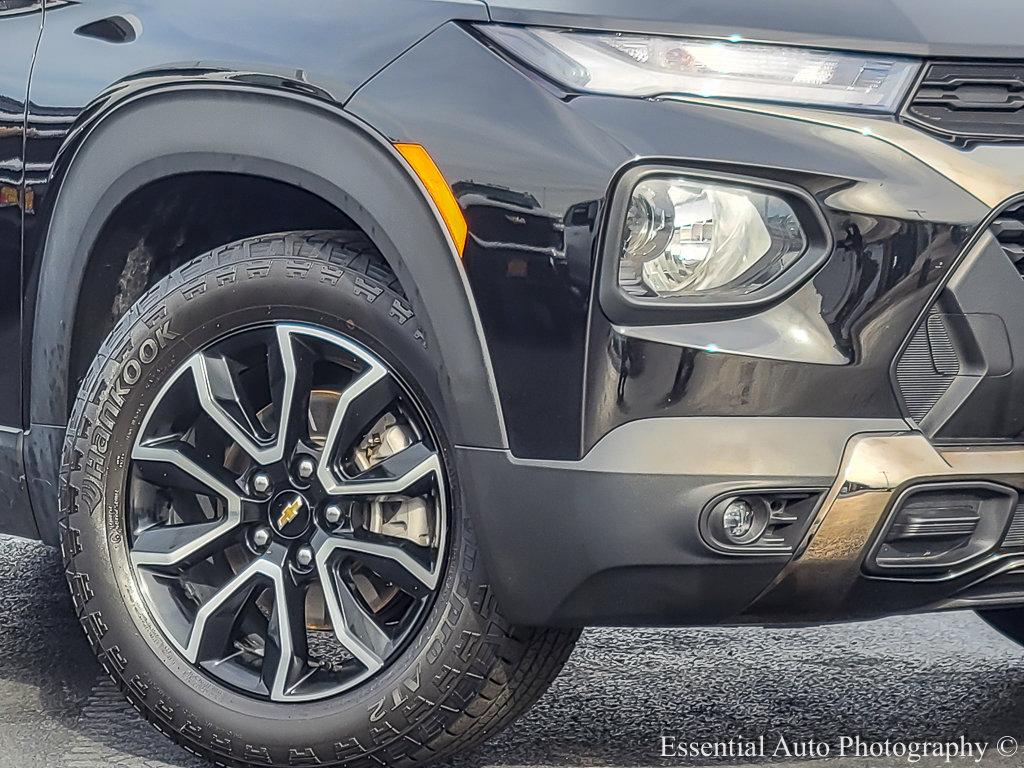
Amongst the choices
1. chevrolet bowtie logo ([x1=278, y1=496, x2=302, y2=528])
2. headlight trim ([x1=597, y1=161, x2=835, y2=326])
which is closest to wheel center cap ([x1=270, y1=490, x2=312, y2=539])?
chevrolet bowtie logo ([x1=278, y1=496, x2=302, y2=528])

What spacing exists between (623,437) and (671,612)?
290mm

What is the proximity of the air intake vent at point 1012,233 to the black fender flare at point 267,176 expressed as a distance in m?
0.73

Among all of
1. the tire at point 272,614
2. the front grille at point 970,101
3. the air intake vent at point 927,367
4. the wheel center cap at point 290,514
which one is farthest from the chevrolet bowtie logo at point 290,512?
the front grille at point 970,101

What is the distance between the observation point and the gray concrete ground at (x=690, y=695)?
2690 millimetres

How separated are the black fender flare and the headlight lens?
0.85ft

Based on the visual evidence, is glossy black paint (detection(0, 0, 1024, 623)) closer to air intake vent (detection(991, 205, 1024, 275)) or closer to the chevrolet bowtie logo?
air intake vent (detection(991, 205, 1024, 275))

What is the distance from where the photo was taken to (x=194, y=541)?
2.53 metres

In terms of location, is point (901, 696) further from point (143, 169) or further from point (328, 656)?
point (143, 169)

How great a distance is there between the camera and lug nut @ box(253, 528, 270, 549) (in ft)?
8.14

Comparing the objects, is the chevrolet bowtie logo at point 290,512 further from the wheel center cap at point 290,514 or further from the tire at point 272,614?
the tire at point 272,614

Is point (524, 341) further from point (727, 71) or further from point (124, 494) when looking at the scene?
point (124, 494)

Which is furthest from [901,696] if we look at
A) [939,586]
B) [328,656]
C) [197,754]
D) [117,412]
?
[117,412]

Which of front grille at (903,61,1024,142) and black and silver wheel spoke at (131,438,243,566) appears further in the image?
black and silver wheel spoke at (131,438,243,566)

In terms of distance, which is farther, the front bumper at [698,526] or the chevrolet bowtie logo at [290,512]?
the chevrolet bowtie logo at [290,512]
